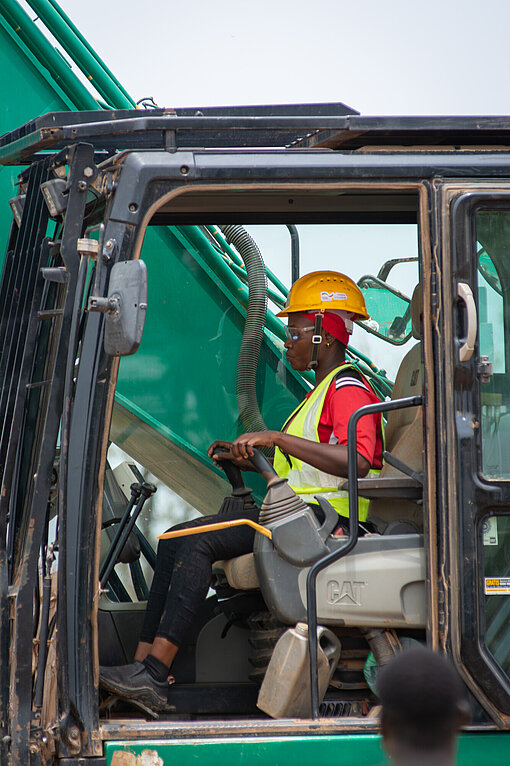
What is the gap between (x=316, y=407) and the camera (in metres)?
3.40

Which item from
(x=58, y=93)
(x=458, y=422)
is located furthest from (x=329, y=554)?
(x=58, y=93)

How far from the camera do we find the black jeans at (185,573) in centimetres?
311

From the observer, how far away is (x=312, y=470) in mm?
3297

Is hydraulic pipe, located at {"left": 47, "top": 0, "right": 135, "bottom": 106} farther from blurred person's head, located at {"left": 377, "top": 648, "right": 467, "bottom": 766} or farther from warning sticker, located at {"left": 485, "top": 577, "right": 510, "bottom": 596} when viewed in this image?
blurred person's head, located at {"left": 377, "top": 648, "right": 467, "bottom": 766}

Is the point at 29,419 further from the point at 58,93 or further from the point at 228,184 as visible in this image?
the point at 58,93

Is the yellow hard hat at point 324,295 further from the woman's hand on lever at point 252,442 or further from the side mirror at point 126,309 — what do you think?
the side mirror at point 126,309

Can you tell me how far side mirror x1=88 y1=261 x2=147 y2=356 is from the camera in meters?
2.54

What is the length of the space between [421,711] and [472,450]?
1.67 metres

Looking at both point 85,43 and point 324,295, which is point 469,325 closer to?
point 324,295

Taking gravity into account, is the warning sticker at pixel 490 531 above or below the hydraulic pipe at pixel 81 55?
below

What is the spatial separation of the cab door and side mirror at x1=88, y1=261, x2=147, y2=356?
2.90 feet

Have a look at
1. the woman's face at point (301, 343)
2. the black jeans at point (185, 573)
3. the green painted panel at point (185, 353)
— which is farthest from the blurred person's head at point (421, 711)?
the green painted panel at point (185, 353)

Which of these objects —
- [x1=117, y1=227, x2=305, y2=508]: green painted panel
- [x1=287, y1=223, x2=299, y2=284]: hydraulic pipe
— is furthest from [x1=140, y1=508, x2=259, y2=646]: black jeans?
[x1=287, y1=223, x2=299, y2=284]: hydraulic pipe

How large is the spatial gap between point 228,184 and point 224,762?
1671 millimetres
